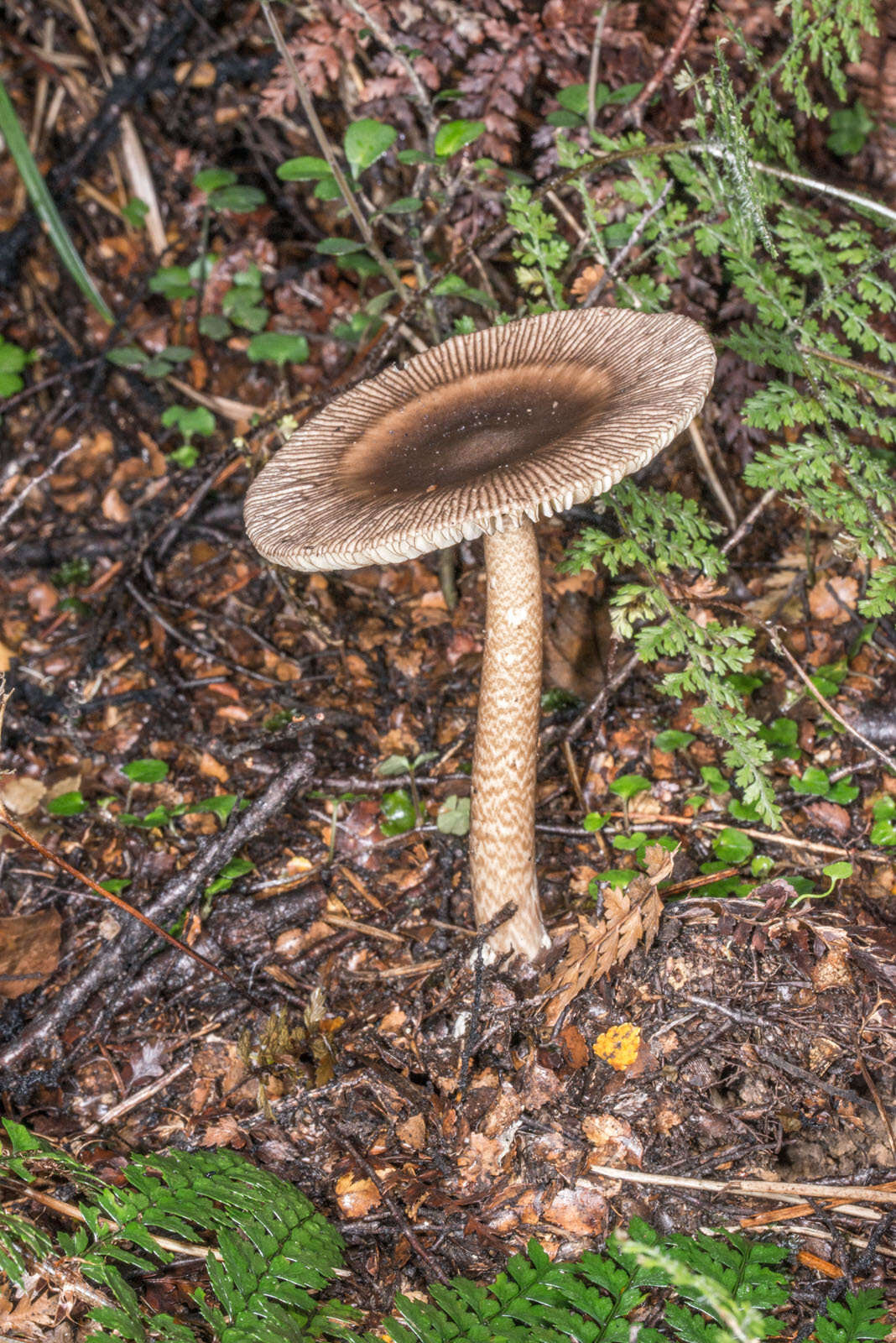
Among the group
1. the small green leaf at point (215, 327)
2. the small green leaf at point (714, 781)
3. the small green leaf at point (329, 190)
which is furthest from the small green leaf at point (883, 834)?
the small green leaf at point (215, 327)

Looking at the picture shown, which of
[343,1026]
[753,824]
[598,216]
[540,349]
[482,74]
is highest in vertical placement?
[482,74]

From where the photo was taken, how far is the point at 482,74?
13.4ft

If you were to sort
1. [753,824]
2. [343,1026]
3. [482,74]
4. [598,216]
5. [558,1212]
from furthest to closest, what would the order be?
[482,74] < [598,216] < [753,824] < [343,1026] < [558,1212]

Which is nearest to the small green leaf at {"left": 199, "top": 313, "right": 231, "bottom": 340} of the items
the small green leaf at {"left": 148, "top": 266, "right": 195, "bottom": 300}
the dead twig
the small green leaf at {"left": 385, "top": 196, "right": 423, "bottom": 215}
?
the small green leaf at {"left": 148, "top": 266, "right": 195, "bottom": 300}

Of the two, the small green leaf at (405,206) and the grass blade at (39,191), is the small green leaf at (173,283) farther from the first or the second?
the small green leaf at (405,206)

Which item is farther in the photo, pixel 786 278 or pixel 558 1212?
pixel 786 278

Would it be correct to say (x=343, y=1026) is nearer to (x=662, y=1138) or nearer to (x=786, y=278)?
(x=662, y=1138)

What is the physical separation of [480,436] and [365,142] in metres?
1.62

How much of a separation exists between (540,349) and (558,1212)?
248cm

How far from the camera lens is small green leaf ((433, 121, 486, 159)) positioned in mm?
3691

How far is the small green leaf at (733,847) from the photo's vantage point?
3.30m

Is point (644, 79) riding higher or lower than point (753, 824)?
higher

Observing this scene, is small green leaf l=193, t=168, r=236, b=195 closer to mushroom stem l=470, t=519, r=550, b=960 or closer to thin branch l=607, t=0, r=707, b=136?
thin branch l=607, t=0, r=707, b=136

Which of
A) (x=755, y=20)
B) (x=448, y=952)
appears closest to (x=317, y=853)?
(x=448, y=952)
